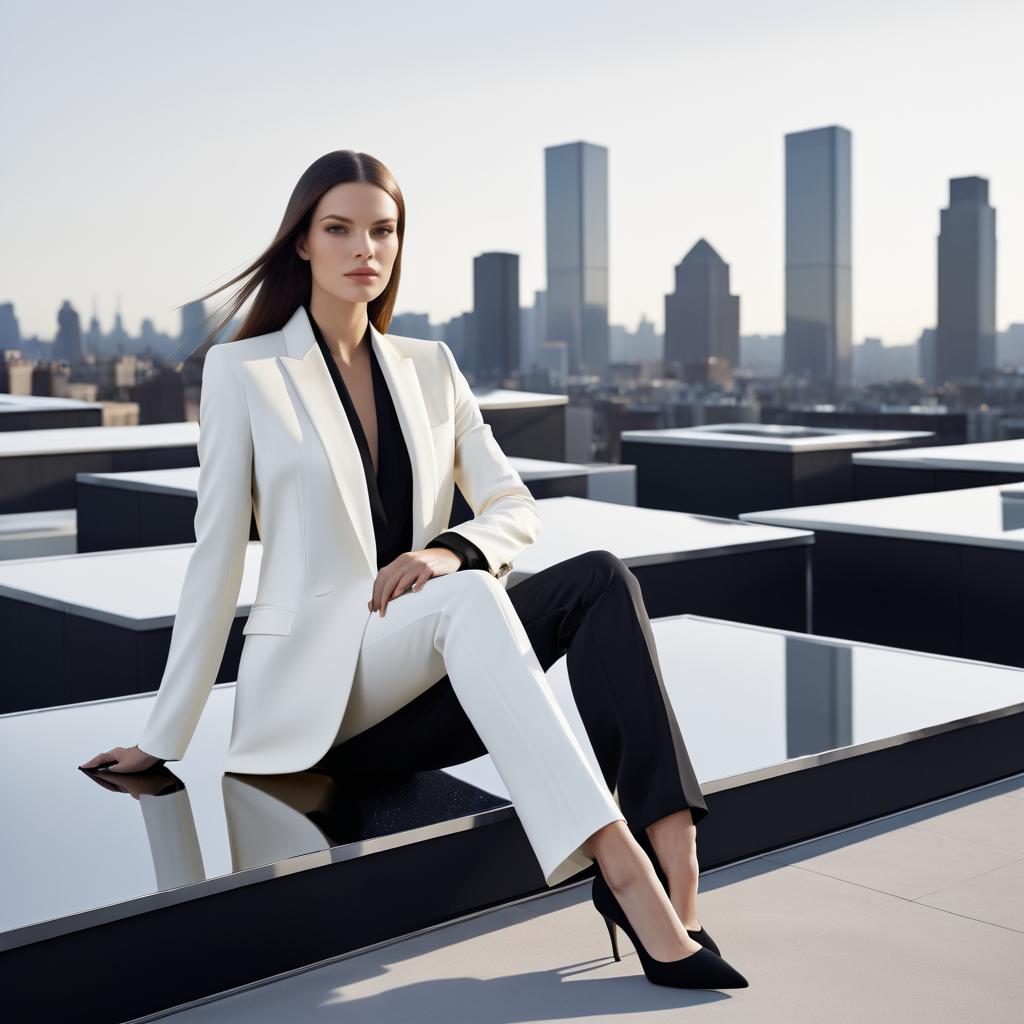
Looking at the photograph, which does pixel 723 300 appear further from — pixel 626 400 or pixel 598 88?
pixel 626 400

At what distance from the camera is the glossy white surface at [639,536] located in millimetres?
4562

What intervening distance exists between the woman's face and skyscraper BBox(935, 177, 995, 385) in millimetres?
17437

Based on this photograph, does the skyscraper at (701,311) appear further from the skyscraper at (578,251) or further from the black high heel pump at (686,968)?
the black high heel pump at (686,968)

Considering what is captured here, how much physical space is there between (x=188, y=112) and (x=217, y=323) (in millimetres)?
13709

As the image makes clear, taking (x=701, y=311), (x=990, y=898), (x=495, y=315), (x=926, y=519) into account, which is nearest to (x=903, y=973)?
(x=990, y=898)

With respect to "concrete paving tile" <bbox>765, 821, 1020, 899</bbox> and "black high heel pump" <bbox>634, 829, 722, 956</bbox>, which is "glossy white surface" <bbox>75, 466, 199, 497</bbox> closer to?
"concrete paving tile" <bbox>765, 821, 1020, 899</bbox>

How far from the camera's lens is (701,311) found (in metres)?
22.5

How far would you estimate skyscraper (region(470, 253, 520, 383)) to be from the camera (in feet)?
65.0

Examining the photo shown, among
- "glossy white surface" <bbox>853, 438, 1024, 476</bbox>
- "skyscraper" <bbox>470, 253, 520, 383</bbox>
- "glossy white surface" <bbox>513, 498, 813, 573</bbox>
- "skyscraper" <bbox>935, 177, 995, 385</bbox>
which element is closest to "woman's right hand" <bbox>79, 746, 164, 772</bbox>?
"glossy white surface" <bbox>513, 498, 813, 573</bbox>

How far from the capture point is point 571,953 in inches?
85.8

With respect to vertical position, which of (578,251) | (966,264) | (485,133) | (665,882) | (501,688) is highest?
(485,133)

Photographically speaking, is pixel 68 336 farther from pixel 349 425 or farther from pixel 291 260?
pixel 349 425

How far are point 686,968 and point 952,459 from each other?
19.3 feet

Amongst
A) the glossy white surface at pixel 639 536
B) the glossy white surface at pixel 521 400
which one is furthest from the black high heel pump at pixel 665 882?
the glossy white surface at pixel 521 400
